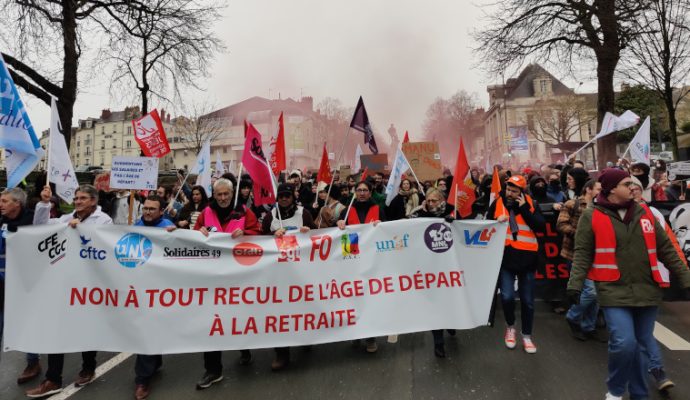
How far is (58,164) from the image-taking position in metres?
4.64

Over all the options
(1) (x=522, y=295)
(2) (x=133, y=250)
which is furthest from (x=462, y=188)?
(2) (x=133, y=250)

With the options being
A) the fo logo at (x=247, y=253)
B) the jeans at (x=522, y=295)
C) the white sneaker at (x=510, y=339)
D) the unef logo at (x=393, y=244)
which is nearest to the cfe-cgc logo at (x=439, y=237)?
the unef logo at (x=393, y=244)

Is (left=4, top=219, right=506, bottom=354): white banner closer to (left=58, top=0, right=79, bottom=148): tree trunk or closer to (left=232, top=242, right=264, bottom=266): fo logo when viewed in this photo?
(left=232, top=242, right=264, bottom=266): fo logo

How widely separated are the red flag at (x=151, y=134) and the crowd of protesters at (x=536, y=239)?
151 centimetres

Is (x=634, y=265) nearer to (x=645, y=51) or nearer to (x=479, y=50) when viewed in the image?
(x=479, y=50)

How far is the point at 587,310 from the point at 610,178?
2.11m

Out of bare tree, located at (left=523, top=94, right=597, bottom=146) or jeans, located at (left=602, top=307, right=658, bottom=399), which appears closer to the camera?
jeans, located at (left=602, top=307, right=658, bottom=399)

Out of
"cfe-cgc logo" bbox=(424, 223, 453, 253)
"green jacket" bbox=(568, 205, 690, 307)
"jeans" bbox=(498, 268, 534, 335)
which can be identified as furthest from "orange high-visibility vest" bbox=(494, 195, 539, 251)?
"green jacket" bbox=(568, 205, 690, 307)

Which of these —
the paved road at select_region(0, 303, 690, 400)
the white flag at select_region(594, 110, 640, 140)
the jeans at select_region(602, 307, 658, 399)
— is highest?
the white flag at select_region(594, 110, 640, 140)

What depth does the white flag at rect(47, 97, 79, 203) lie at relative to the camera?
4523 mm

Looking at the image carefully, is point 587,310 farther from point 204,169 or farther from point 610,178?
point 204,169

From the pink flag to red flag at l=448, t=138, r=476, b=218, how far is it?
197 centimetres

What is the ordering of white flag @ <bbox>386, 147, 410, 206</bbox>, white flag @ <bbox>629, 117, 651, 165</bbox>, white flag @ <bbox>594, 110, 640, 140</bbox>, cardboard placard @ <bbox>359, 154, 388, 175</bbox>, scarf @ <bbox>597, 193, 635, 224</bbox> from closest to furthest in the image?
1. scarf @ <bbox>597, 193, 635, 224</bbox>
2. white flag @ <bbox>386, 147, 410, 206</bbox>
3. white flag @ <bbox>629, 117, 651, 165</bbox>
4. white flag @ <bbox>594, 110, 640, 140</bbox>
5. cardboard placard @ <bbox>359, 154, 388, 175</bbox>

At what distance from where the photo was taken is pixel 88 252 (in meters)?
3.63
